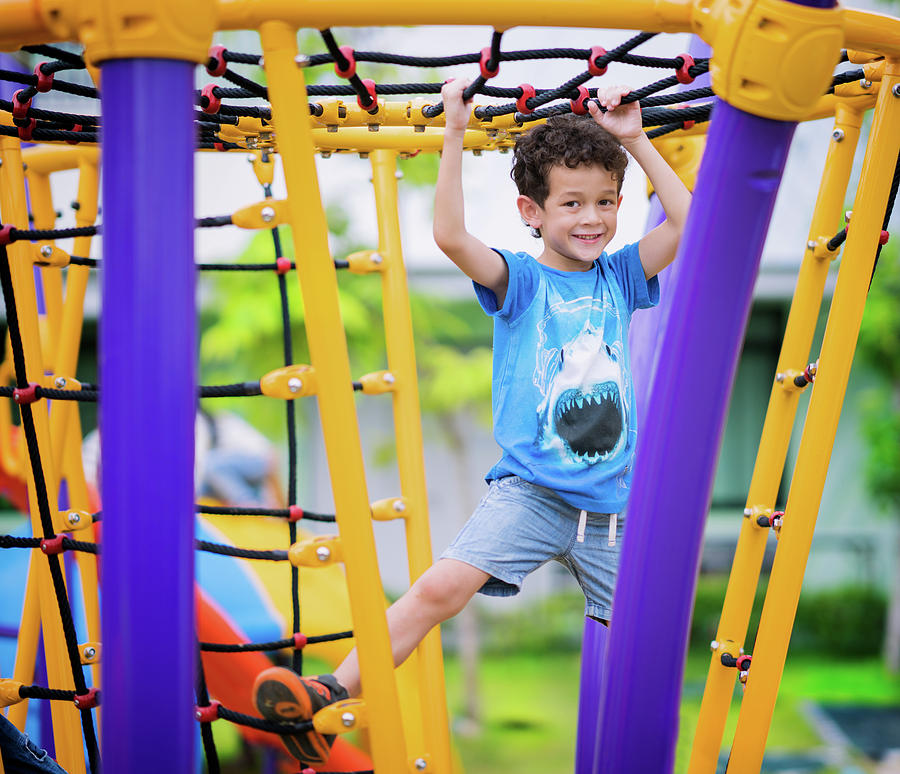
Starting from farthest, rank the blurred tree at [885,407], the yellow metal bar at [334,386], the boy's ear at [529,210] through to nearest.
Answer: the blurred tree at [885,407]
the boy's ear at [529,210]
the yellow metal bar at [334,386]

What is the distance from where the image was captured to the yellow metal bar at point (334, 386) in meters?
1.14

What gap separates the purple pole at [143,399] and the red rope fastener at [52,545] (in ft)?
2.85

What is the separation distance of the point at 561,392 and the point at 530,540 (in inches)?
9.9

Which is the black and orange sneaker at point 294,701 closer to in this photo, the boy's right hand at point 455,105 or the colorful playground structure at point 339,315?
the colorful playground structure at point 339,315

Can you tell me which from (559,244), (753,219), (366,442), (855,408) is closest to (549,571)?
(366,442)

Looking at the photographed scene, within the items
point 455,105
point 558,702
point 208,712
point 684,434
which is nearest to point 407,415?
point 208,712

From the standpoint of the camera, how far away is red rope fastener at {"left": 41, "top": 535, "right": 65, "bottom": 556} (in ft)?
5.85

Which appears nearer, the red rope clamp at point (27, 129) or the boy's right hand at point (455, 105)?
the boy's right hand at point (455, 105)

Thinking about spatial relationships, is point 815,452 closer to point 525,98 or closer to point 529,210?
point 529,210

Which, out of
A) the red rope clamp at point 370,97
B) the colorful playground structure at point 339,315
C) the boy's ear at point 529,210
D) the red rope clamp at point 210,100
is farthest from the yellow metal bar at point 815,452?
the red rope clamp at point 210,100

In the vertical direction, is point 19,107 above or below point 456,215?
above

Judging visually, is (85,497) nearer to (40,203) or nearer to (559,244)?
(40,203)

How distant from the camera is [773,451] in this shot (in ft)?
6.03

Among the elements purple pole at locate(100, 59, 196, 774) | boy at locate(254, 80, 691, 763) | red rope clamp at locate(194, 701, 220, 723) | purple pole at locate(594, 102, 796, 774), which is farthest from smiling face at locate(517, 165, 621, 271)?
red rope clamp at locate(194, 701, 220, 723)
